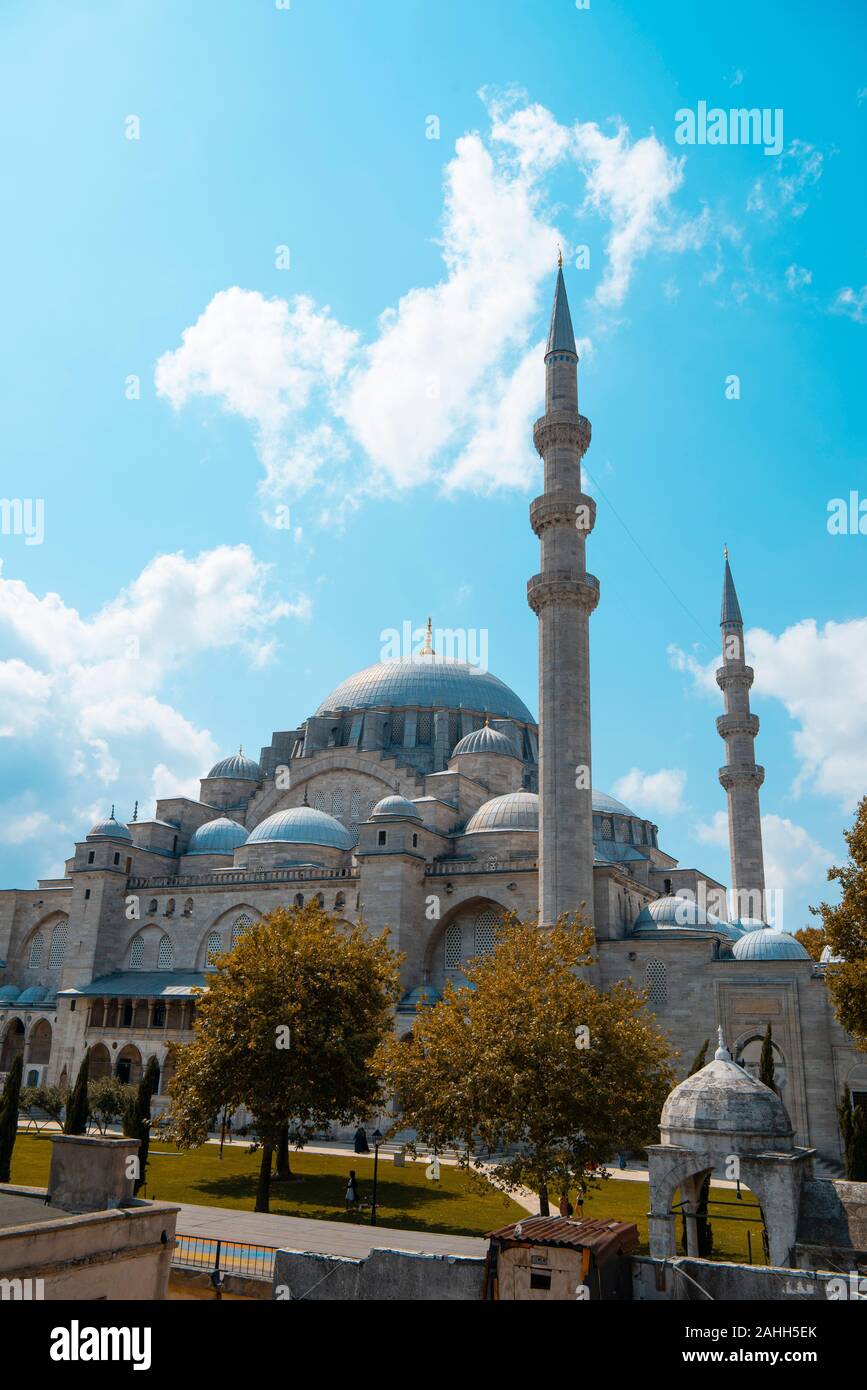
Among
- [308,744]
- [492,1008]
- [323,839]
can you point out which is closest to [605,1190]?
[492,1008]

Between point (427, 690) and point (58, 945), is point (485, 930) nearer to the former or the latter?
point (427, 690)

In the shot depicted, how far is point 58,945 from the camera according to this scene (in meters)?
47.8

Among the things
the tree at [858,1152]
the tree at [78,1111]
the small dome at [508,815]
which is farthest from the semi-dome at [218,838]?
the tree at [858,1152]

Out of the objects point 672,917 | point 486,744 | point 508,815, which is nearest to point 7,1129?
point 508,815

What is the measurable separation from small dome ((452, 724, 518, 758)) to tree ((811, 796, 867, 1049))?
76.8 feet

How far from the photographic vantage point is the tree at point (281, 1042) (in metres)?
22.0

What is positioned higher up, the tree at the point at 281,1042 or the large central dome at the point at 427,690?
the large central dome at the point at 427,690

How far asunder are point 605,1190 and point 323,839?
69.8 feet

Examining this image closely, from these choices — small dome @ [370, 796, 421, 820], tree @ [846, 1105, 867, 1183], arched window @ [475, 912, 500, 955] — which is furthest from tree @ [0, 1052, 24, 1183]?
arched window @ [475, 912, 500, 955]

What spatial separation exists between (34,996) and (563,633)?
92.2 feet

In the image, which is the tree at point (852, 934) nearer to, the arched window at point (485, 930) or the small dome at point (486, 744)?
the arched window at point (485, 930)

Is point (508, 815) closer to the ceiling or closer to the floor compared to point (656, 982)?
closer to the ceiling

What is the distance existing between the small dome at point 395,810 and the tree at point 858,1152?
66.7 ft

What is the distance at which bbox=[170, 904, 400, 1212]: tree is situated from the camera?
72.0 ft
